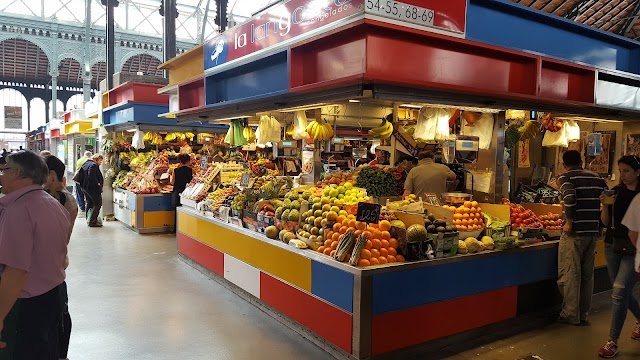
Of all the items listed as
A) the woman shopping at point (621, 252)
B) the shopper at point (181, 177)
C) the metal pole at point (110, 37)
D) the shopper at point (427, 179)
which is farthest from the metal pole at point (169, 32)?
the woman shopping at point (621, 252)

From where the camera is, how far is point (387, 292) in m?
3.86

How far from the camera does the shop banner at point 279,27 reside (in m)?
3.97

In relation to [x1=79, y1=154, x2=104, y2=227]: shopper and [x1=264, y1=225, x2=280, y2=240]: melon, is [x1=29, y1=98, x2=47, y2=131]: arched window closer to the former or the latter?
[x1=79, y1=154, x2=104, y2=227]: shopper

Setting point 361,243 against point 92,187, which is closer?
point 361,243

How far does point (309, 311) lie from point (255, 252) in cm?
122

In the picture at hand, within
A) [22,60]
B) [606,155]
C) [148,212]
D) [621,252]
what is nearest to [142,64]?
[22,60]

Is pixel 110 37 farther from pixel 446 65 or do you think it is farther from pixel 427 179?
pixel 446 65

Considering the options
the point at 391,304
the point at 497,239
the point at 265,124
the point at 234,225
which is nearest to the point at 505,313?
the point at 497,239

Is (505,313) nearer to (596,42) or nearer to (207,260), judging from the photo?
(596,42)

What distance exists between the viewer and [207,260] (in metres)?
6.63

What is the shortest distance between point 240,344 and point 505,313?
8.69ft

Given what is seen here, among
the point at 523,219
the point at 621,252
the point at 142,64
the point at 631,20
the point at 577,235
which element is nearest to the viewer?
the point at 621,252

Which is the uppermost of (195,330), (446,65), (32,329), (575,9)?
(575,9)

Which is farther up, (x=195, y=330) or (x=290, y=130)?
(x=290, y=130)
